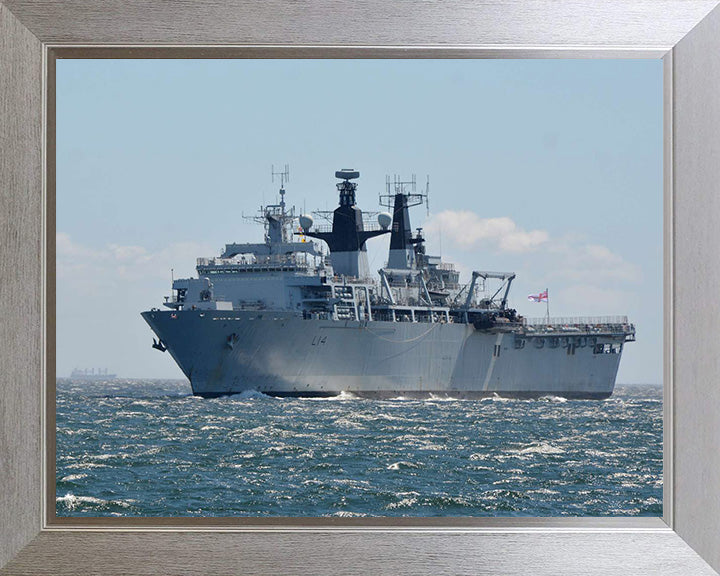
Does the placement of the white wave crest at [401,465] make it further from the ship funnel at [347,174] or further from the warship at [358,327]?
the ship funnel at [347,174]

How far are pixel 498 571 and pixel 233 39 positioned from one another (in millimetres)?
1411

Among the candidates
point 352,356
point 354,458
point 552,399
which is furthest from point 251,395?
point 552,399

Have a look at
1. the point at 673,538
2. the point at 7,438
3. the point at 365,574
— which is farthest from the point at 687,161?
the point at 7,438

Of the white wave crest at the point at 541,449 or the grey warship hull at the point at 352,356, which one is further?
the grey warship hull at the point at 352,356

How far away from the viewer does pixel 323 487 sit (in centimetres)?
1158

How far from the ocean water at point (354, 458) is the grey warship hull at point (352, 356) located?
0.38 m

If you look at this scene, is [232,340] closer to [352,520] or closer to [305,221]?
[305,221]

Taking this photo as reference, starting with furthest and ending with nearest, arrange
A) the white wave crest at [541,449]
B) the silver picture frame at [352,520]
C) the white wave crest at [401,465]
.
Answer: the white wave crest at [541,449], the white wave crest at [401,465], the silver picture frame at [352,520]

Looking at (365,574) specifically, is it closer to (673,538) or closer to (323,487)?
(673,538)

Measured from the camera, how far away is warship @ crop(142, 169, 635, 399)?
19922 millimetres

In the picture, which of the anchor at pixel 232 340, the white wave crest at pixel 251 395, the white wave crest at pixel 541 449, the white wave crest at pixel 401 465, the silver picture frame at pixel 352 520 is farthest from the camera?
the white wave crest at pixel 251 395

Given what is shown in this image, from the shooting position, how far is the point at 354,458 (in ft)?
50.0

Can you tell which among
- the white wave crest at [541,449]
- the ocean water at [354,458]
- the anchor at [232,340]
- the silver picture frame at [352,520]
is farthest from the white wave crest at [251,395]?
the silver picture frame at [352,520]

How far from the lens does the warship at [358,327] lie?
19.9 m
